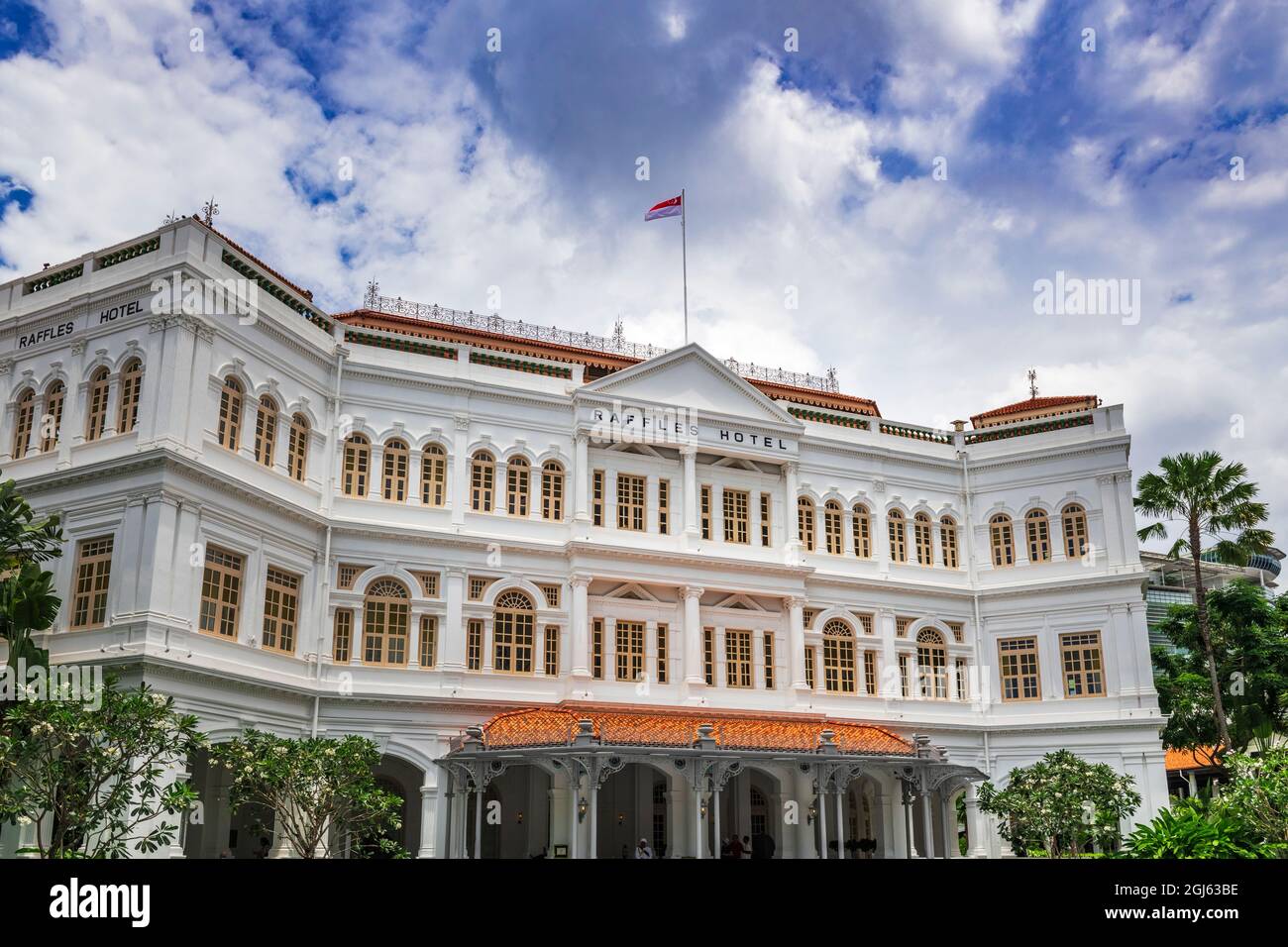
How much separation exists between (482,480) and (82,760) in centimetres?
1377

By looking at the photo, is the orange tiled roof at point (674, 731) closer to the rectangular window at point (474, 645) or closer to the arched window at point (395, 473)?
the rectangular window at point (474, 645)

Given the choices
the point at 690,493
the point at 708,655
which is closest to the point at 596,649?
the point at 708,655

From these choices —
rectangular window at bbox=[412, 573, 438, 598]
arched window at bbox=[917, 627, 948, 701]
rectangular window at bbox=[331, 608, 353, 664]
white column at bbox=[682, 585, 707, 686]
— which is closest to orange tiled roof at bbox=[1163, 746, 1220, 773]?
arched window at bbox=[917, 627, 948, 701]

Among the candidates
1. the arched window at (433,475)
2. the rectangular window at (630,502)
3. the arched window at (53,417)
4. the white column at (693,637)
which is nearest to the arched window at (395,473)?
the arched window at (433,475)

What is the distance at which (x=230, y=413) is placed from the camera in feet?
84.2

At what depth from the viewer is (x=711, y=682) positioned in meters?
31.1

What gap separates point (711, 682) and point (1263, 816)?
1375 cm

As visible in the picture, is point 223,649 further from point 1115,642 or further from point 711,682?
point 1115,642

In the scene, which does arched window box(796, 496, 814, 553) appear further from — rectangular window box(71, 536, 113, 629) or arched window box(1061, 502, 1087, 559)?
rectangular window box(71, 536, 113, 629)

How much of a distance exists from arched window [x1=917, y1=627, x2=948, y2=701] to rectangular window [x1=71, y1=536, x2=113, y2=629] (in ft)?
72.0

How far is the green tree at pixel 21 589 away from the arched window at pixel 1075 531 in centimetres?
2674
